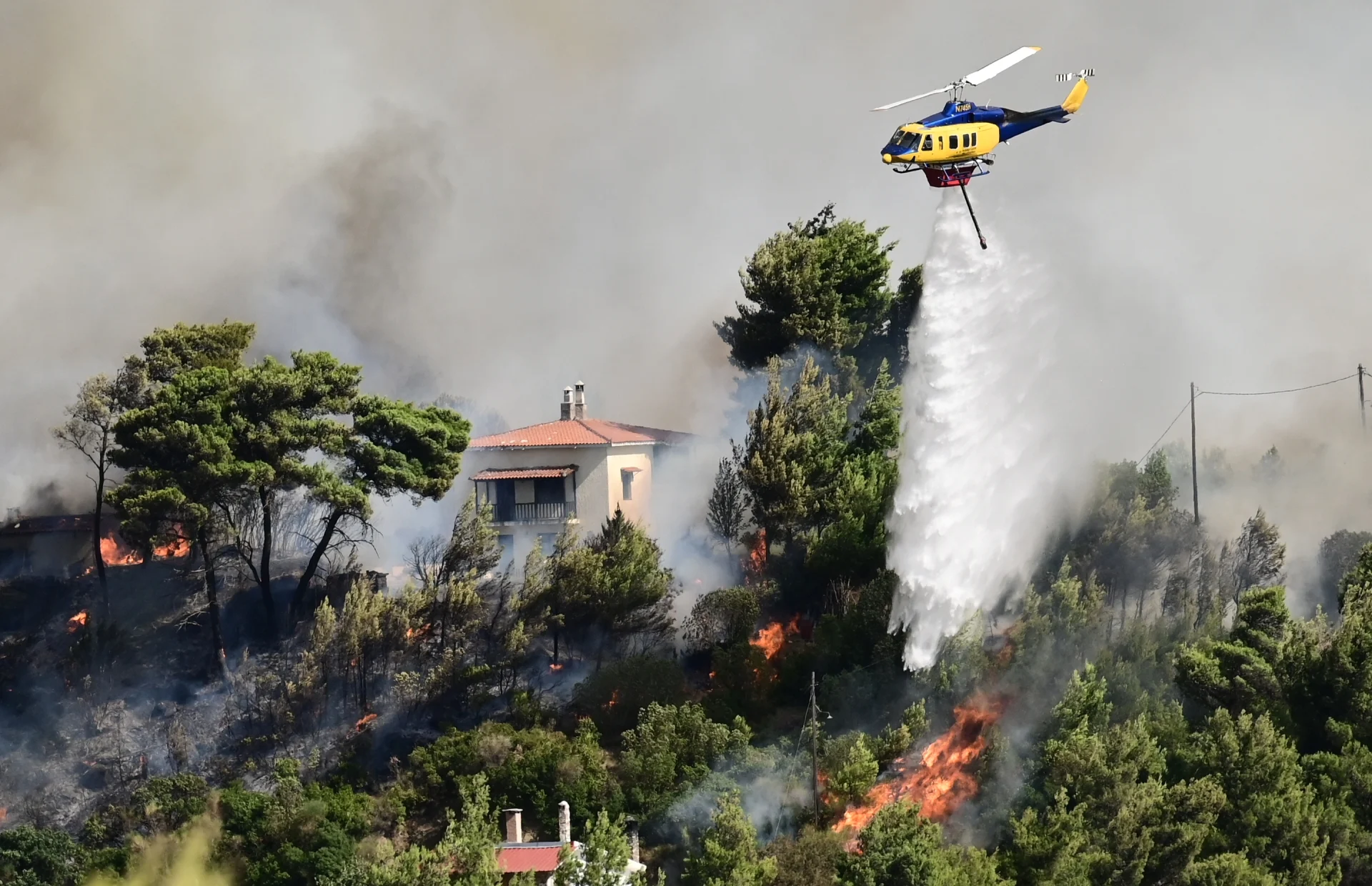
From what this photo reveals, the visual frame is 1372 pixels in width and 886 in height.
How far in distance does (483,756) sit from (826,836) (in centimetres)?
742

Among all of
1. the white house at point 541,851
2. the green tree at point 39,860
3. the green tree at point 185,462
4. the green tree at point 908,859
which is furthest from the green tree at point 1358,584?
the green tree at point 39,860

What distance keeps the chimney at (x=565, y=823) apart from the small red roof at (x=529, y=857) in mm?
214

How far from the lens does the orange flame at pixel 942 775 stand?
37.6m

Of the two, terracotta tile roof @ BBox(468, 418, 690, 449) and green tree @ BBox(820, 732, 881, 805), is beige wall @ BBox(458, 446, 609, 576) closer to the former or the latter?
terracotta tile roof @ BBox(468, 418, 690, 449)

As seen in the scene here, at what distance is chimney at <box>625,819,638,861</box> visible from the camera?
3734 centimetres

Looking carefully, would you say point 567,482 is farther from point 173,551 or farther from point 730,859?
point 730,859

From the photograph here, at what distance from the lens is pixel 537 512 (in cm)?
4928

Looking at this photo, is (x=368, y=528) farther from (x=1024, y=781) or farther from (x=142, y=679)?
(x=1024, y=781)

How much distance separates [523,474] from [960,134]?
48.0 feet

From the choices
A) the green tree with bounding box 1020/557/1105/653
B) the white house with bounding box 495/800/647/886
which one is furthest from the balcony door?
the green tree with bounding box 1020/557/1105/653

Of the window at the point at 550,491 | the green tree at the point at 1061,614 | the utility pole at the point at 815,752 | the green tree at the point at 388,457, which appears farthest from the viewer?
the window at the point at 550,491

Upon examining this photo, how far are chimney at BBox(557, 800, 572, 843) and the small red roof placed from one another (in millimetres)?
214

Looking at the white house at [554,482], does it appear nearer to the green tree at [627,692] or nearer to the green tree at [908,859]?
the green tree at [627,692]

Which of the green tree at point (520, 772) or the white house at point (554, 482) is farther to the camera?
the white house at point (554, 482)
